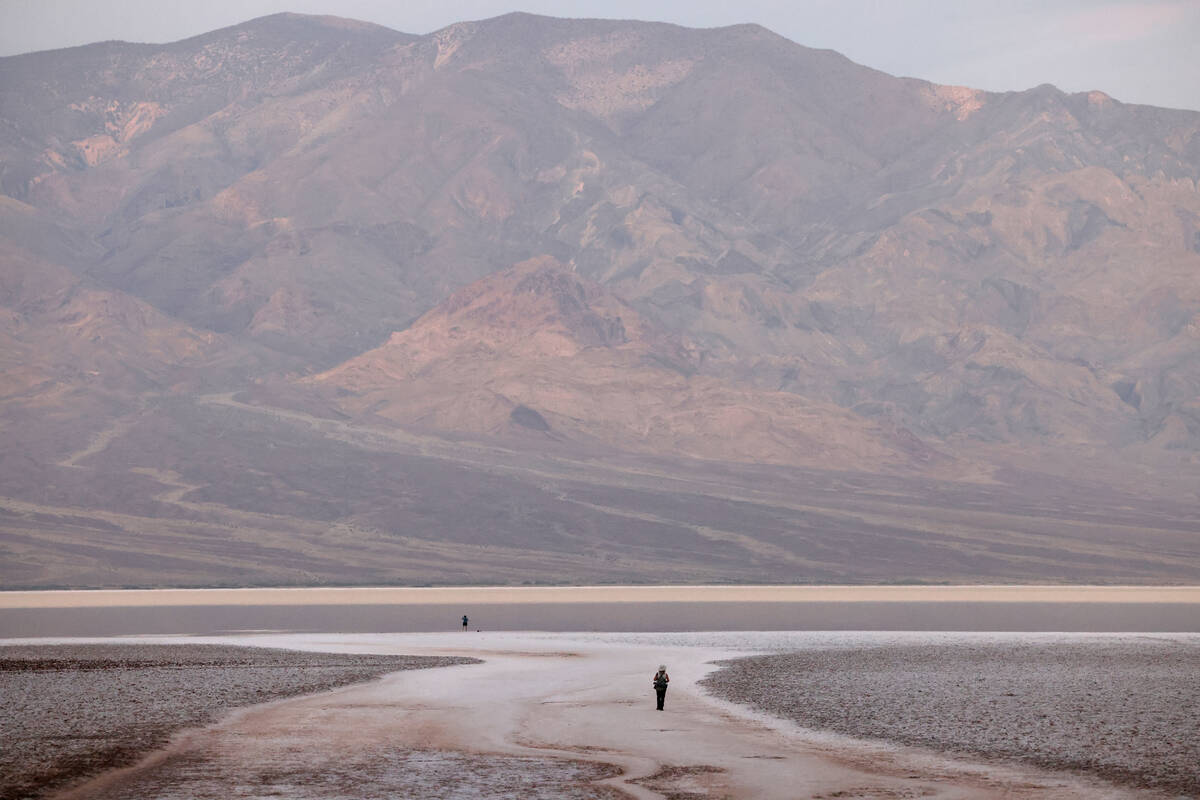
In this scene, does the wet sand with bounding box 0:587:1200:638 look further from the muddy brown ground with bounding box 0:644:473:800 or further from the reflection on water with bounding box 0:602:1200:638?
the muddy brown ground with bounding box 0:644:473:800

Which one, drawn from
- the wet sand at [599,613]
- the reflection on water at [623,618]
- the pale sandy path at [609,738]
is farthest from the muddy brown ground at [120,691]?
the wet sand at [599,613]

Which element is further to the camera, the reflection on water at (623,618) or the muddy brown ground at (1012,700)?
the reflection on water at (623,618)

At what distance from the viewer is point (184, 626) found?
4636 inches

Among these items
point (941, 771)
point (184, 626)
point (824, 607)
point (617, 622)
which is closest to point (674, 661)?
point (941, 771)

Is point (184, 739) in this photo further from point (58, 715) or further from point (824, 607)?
point (824, 607)

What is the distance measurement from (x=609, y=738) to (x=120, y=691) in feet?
69.0

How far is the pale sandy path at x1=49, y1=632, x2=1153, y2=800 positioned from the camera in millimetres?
34125

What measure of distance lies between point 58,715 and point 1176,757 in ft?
104

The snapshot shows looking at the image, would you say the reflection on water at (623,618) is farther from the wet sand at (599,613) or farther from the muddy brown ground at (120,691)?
the muddy brown ground at (120,691)

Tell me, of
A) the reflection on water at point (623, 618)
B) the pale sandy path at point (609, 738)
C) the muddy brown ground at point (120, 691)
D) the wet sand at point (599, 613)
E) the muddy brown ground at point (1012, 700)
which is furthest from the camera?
the wet sand at point (599, 613)

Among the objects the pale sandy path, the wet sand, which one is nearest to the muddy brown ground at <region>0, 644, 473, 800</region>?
the pale sandy path

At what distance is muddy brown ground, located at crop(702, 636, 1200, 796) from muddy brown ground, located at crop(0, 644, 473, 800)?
54.8 ft

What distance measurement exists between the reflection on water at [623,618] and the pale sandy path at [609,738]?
50309 millimetres

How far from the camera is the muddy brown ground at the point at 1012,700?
38.9 meters
